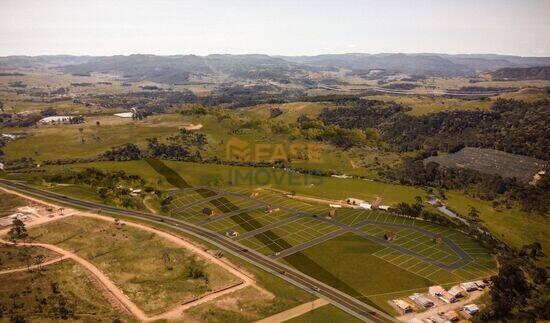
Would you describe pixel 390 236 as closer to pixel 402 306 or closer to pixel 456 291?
pixel 456 291

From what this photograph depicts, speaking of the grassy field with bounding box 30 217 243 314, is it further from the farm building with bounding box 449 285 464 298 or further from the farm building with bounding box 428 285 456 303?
the farm building with bounding box 449 285 464 298

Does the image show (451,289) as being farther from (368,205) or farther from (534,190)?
(534,190)

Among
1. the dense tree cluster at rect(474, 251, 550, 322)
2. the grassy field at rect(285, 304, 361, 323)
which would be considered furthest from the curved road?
the dense tree cluster at rect(474, 251, 550, 322)

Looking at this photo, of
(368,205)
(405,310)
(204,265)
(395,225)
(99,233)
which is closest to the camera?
(405,310)

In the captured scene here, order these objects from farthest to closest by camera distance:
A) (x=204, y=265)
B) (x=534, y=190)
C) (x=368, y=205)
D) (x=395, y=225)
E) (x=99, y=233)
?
(x=534, y=190)
(x=368, y=205)
(x=395, y=225)
(x=99, y=233)
(x=204, y=265)

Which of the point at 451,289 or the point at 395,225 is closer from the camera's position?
the point at 451,289

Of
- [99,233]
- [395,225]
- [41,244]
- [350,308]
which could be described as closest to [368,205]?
[395,225]

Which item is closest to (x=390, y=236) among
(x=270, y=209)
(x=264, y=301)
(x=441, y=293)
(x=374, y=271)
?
(x=374, y=271)
